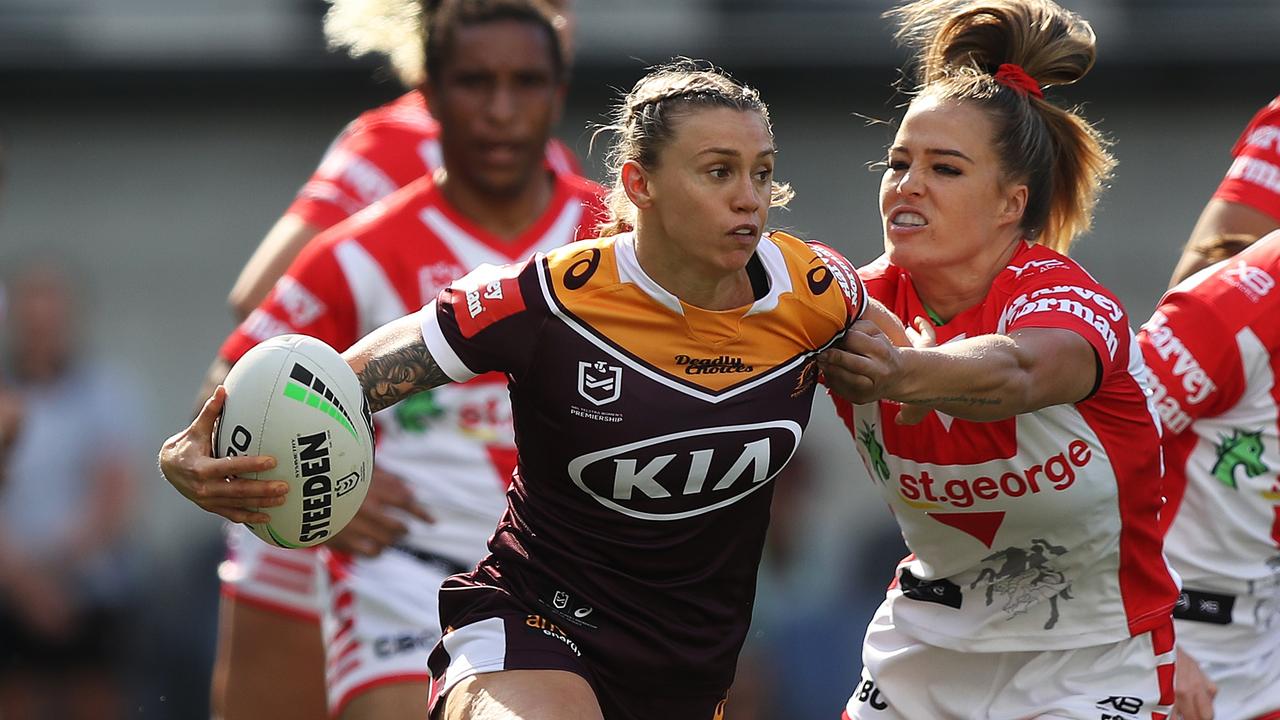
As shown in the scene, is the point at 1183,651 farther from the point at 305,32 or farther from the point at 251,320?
the point at 305,32

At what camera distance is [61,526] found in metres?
9.14

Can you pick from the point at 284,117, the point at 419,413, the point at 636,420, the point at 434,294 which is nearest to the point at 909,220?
the point at 636,420

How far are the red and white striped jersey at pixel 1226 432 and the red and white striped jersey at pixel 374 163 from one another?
2565 millimetres

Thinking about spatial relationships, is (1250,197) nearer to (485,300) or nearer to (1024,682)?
(1024,682)

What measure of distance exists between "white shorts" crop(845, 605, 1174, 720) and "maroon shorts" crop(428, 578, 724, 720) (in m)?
0.51

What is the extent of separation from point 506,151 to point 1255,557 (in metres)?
2.57

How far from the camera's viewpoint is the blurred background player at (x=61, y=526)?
8.77 m

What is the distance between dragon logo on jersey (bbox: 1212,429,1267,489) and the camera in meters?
4.58

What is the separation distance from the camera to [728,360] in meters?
4.04

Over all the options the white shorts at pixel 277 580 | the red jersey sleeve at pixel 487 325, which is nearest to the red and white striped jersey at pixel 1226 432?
the red jersey sleeve at pixel 487 325

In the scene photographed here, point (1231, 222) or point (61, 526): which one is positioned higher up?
point (1231, 222)

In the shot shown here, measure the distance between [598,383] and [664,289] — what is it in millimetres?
267

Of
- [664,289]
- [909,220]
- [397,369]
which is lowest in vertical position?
[397,369]

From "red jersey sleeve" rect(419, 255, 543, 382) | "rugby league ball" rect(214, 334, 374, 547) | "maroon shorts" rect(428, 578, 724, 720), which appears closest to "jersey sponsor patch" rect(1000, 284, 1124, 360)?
"red jersey sleeve" rect(419, 255, 543, 382)
